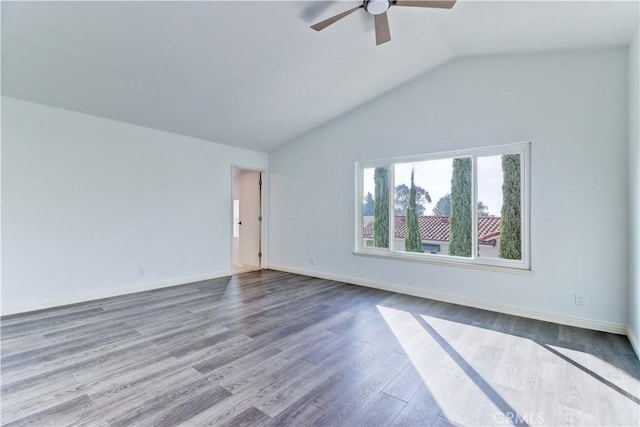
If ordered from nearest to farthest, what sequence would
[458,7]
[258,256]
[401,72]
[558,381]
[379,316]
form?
[558,381] < [458,7] < [379,316] < [401,72] < [258,256]

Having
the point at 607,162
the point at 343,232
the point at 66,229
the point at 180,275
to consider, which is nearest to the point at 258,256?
the point at 180,275

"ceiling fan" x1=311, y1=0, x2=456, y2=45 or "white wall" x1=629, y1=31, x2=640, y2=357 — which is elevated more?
"ceiling fan" x1=311, y1=0, x2=456, y2=45

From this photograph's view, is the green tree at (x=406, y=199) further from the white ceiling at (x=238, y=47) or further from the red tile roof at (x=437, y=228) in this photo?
the white ceiling at (x=238, y=47)

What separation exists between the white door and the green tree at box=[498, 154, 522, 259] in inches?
180

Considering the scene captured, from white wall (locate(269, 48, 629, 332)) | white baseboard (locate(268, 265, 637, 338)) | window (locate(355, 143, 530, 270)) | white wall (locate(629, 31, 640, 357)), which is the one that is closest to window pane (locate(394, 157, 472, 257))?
window (locate(355, 143, 530, 270))

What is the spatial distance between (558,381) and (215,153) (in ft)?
17.8

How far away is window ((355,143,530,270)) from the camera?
3.63 m

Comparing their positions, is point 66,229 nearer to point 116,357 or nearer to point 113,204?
point 113,204

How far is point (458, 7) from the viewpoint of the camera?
2869 millimetres

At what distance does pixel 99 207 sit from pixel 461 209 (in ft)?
16.4

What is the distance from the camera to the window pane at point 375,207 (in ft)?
15.7

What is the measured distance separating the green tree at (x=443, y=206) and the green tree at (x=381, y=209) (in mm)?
800

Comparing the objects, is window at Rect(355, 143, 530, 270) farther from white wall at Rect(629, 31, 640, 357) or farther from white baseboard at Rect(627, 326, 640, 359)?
white baseboard at Rect(627, 326, 640, 359)

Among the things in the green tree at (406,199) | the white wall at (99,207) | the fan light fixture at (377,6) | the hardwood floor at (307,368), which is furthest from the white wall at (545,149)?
the white wall at (99,207)
